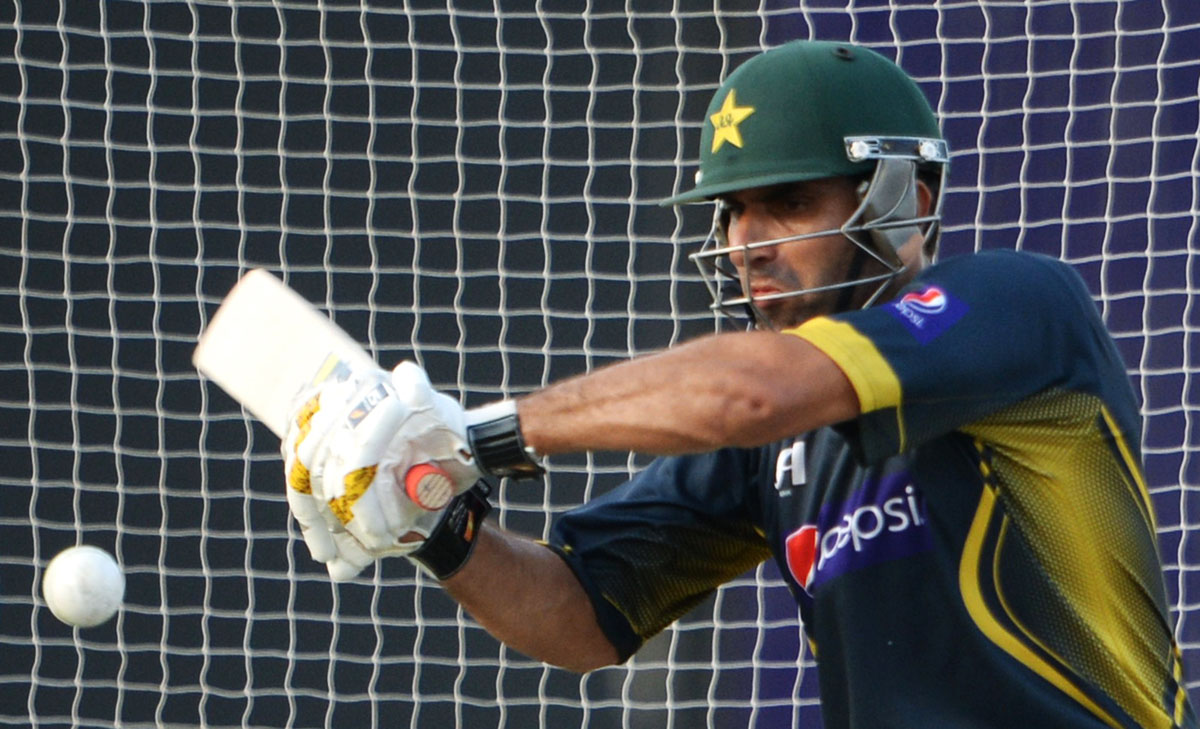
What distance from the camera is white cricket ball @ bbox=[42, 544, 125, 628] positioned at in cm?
405

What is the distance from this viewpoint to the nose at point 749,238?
243cm

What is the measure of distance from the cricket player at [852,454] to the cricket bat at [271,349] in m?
0.14

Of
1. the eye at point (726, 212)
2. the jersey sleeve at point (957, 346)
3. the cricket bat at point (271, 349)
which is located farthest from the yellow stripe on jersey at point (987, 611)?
the cricket bat at point (271, 349)

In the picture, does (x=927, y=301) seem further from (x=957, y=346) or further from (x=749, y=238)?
(x=749, y=238)

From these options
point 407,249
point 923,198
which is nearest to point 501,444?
point 923,198

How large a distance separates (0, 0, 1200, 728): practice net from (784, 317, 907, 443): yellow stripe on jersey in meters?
3.49

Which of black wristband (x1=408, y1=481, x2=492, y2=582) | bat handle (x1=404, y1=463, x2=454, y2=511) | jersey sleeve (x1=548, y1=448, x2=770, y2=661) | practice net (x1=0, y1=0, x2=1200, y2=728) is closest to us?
bat handle (x1=404, y1=463, x2=454, y2=511)

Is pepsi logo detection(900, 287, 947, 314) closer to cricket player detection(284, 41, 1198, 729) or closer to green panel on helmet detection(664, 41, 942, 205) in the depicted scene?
cricket player detection(284, 41, 1198, 729)

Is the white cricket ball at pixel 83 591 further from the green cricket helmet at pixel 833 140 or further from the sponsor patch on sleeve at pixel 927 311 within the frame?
the sponsor patch on sleeve at pixel 927 311

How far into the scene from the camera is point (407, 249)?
227 inches

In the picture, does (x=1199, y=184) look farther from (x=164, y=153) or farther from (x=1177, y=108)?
(x=164, y=153)

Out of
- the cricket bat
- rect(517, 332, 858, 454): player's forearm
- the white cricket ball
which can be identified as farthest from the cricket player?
the white cricket ball

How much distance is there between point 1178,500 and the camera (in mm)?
5398

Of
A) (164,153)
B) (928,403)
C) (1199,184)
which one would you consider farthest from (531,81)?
(928,403)
